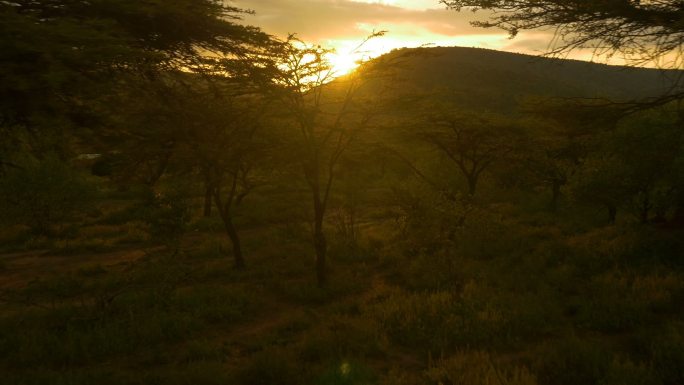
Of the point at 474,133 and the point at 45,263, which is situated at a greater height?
the point at 474,133

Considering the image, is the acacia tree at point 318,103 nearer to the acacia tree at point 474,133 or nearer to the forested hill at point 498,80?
the acacia tree at point 474,133

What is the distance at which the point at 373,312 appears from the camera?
34.0ft

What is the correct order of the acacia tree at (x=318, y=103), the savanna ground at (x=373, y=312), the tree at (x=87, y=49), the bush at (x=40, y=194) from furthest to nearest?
the bush at (x=40, y=194) < the acacia tree at (x=318, y=103) < the savanna ground at (x=373, y=312) < the tree at (x=87, y=49)

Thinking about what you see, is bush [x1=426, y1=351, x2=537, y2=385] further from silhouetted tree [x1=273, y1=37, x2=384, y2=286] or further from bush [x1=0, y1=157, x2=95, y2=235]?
bush [x1=0, y1=157, x2=95, y2=235]

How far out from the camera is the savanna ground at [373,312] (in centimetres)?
719

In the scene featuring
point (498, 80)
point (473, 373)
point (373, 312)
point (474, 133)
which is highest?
point (498, 80)

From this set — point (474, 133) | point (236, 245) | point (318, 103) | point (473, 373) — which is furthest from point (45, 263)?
point (474, 133)

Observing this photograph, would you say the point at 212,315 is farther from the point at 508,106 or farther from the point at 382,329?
the point at 508,106

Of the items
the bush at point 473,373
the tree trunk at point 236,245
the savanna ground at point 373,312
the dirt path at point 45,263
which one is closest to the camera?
the bush at point 473,373

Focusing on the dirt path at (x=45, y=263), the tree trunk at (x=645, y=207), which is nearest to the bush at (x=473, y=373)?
the tree trunk at (x=645, y=207)

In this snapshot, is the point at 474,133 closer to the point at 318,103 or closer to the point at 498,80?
the point at 318,103

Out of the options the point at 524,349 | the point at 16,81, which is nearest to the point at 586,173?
the point at 524,349

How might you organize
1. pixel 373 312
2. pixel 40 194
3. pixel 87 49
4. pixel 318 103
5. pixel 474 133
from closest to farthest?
1. pixel 87 49
2. pixel 373 312
3. pixel 318 103
4. pixel 474 133
5. pixel 40 194

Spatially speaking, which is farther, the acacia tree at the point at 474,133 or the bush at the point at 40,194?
the bush at the point at 40,194
